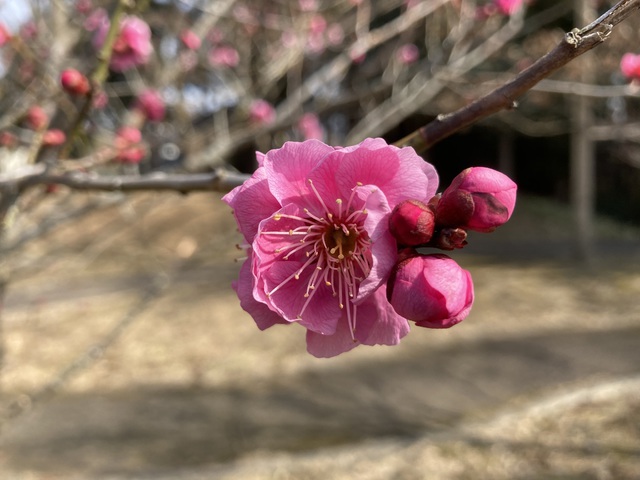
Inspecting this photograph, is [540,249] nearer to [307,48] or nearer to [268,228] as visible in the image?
[307,48]

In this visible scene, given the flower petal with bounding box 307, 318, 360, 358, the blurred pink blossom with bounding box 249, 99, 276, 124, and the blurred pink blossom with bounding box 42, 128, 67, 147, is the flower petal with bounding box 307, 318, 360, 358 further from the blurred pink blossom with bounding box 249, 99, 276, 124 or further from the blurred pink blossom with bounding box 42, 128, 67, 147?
the blurred pink blossom with bounding box 249, 99, 276, 124

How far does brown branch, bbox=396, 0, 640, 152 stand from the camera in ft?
2.38

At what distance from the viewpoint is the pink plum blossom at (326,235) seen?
2.76 ft

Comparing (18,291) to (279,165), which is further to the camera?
(18,291)

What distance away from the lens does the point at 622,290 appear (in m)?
9.08

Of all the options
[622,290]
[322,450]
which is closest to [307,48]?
[322,450]

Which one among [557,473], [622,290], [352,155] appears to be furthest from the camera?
[622,290]

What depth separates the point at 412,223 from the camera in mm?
778

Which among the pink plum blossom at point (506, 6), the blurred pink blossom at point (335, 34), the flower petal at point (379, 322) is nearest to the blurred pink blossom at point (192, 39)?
the blurred pink blossom at point (335, 34)

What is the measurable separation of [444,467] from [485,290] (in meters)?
4.96

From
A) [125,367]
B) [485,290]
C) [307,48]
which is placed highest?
[307,48]

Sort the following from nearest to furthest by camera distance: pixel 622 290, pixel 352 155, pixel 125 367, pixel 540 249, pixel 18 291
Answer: pixel 352 155, pixel 125 367, pixel 622 290, pixel 18 291, pixel 540 249

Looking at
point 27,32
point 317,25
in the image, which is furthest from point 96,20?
point 317,25

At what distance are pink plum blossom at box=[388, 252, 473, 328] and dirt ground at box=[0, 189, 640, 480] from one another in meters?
1.97
